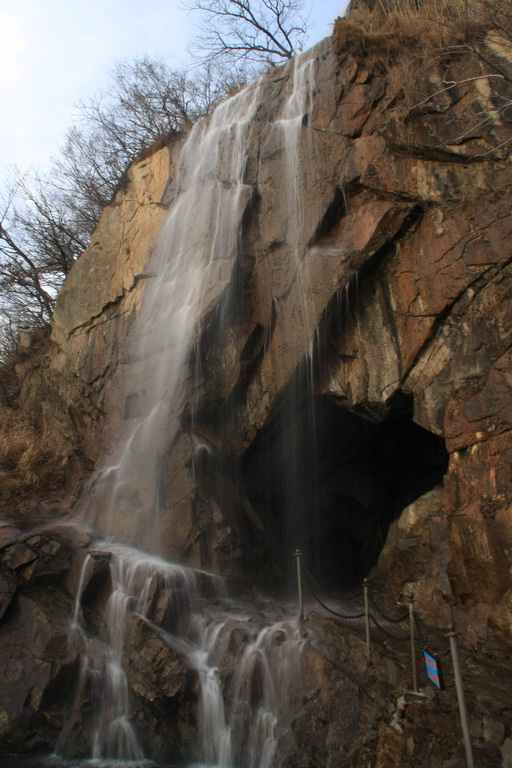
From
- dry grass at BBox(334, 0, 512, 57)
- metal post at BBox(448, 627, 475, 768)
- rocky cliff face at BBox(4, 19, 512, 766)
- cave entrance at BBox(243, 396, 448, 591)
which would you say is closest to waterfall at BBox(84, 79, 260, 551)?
rocky cliff face at BBox(4, 19, 512, 766)

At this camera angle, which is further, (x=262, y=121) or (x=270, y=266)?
(x=262, y=121)

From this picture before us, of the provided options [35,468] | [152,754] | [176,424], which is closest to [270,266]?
[176,424]

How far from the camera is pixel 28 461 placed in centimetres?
1195

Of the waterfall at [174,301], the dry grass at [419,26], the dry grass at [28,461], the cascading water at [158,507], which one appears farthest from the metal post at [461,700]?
the dry grass at [419,26]

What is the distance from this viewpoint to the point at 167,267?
39.9ft

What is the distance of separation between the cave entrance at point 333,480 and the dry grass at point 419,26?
6.92 metres

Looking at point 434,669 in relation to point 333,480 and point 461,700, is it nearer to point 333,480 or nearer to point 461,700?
point 461,700

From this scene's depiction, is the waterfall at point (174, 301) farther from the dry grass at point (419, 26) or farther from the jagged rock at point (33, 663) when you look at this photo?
the dry grass at point (419, 26)

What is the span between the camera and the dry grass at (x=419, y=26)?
31.6 ft

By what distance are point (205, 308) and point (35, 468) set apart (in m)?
5.39

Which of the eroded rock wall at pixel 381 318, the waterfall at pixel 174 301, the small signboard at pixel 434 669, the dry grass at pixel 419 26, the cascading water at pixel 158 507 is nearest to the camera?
the small signboard at pixel 434 669

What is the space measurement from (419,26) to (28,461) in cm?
1200

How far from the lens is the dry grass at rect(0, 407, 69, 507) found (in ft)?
37.1

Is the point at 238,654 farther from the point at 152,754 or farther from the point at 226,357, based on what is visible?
the point at 226,357
